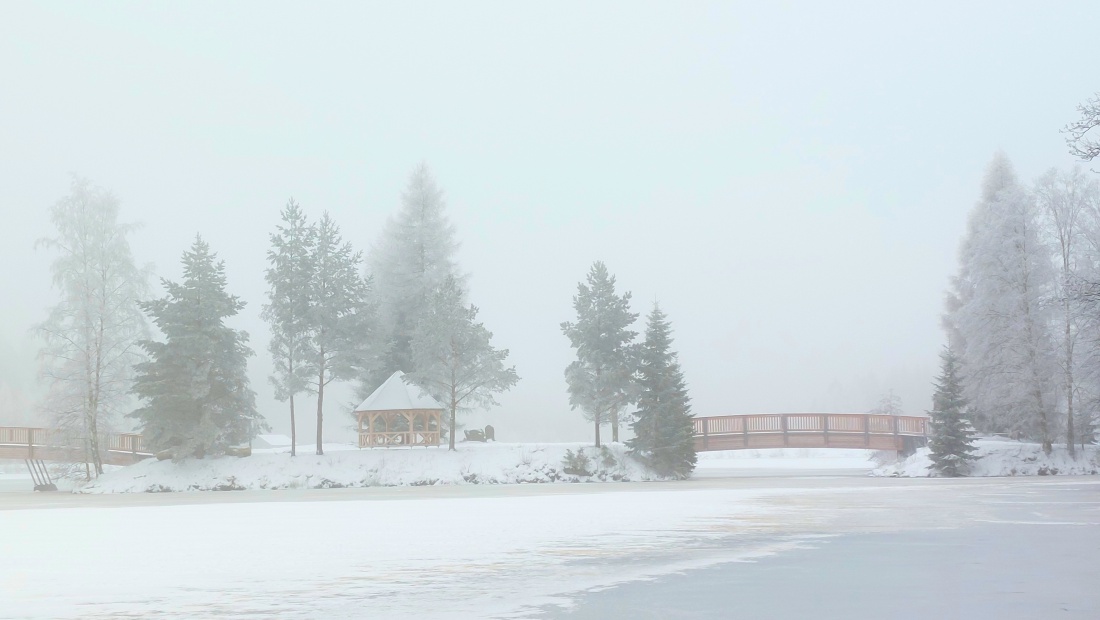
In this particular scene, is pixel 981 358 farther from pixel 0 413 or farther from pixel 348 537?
pixel 0 413

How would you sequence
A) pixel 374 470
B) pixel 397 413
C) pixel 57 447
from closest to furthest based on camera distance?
pixel 57 447, pixel 374 470, pixel 397 413

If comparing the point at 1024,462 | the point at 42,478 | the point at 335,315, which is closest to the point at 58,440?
the point at 42,478

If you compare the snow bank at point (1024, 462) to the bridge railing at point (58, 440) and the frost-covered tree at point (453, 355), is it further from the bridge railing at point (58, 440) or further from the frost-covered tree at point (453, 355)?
the bridge railing at point (58, 440)

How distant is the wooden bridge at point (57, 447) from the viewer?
44281 mm

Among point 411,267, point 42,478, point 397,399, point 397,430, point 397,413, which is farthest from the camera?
point 411,267

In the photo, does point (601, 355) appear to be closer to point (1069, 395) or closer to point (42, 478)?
point (1069, 395)

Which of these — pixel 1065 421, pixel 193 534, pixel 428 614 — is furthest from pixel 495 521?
pixel 1065 421

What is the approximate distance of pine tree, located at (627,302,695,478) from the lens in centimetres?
4675

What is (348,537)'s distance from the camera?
50.9 feet

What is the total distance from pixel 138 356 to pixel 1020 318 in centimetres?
4036

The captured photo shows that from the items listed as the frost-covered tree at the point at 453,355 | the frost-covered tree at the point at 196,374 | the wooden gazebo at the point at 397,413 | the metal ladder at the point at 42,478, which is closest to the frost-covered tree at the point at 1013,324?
the frost-covered tree at the point at 453,355

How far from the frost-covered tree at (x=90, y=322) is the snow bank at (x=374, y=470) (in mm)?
3138

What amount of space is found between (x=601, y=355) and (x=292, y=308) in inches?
636

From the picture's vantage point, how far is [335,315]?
50688 millimetres
